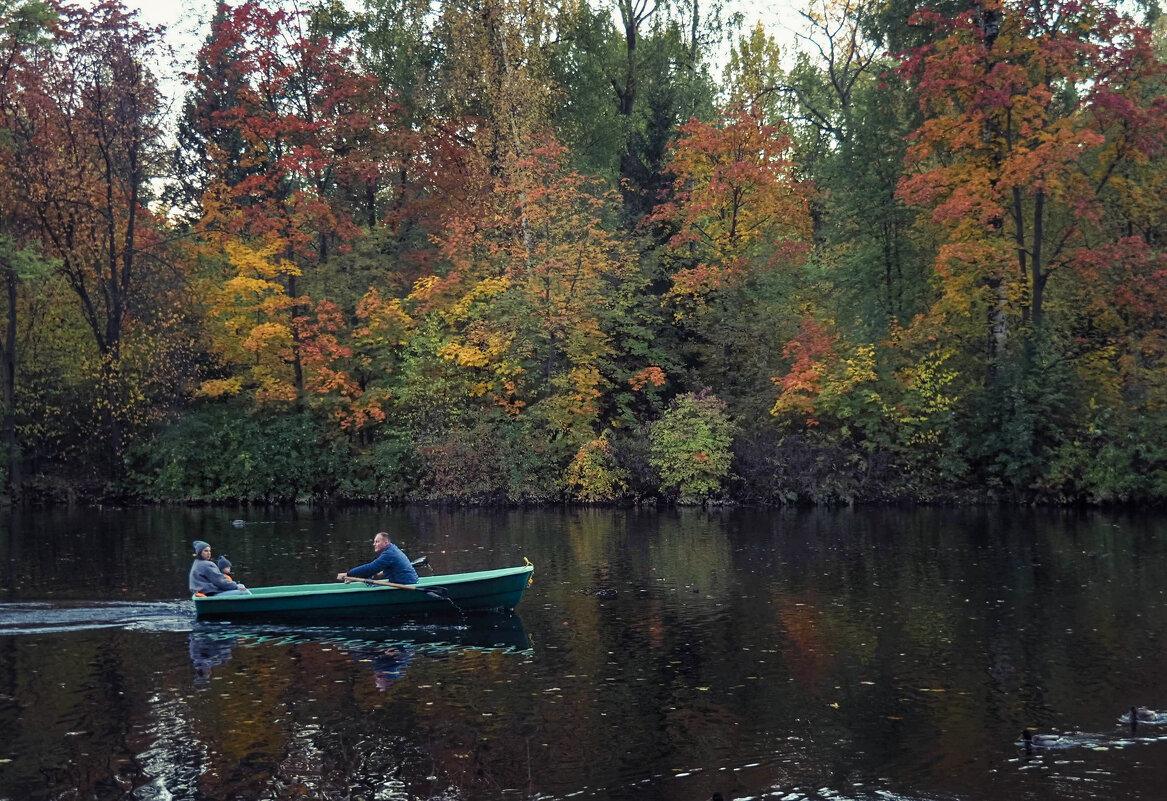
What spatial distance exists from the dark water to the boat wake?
0.24 feet

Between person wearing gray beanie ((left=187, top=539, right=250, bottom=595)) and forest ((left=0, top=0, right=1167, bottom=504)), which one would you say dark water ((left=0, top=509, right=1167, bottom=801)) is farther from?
forest ((left=0, top=0, right=1167, bottom=504))

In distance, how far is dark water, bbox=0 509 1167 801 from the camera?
1174cm

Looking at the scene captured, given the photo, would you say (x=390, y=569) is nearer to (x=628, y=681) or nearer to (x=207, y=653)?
(x=207, y=653)

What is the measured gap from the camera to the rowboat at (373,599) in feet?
65.8

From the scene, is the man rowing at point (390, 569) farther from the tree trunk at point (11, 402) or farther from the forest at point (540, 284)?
the tree trunk at point (11, 402)

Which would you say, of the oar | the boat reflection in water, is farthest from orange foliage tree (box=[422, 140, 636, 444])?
the boat reflection in water

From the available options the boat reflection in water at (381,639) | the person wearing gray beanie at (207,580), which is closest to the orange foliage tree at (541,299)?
the boat reflection in water at (381,639)

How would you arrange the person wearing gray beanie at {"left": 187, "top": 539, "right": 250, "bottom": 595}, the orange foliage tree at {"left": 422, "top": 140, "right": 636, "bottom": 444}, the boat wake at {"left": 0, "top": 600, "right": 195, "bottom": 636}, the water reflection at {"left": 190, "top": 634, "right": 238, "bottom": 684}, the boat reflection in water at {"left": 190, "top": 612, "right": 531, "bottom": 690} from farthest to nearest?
the orange foliage tree at {"left": 422, "top": 140, "right": 636, "bottom": 444} < the person wearing gray beanie at {"left": 187, "top": 539, "right": 250, "bottom": 595} < the boat wake at {"left": 0, "top": 600, "right": 195, "bottom": 636} < the boat reflection in water at {"left": 190, "top": 612, "right": 531, "bottom": 690} < the water reflection at {"left": 190, "top": 634, "right": 238, "bottom": 684}

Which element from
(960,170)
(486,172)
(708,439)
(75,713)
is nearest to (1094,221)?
(960,170)

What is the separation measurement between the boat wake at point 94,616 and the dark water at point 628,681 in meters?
0.07

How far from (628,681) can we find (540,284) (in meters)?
28.0

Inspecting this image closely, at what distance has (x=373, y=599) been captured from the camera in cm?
2025

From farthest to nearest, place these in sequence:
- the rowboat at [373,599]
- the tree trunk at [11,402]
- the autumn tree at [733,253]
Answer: the tree trunk at [11,402] → the autumn tree at [733,253] → the rowboat at [373,599]

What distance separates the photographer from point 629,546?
1158 inches
